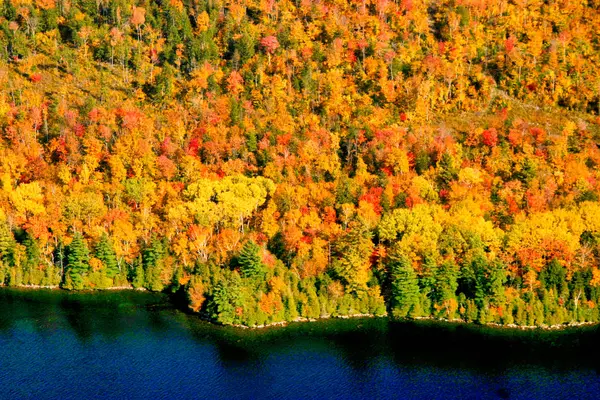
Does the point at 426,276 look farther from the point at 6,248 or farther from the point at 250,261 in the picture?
the point at 6,248

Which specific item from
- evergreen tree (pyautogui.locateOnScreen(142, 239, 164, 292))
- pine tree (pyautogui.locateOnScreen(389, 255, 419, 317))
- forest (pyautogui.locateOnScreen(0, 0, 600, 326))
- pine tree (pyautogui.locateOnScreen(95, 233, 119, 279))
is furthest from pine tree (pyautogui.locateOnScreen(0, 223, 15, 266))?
pine tree (pyautogui.locateOnScreen(389, 255, 419, 317))

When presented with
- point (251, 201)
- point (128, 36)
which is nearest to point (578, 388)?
point (251, 201)

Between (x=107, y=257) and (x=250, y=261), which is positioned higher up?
(x=107, y=257)

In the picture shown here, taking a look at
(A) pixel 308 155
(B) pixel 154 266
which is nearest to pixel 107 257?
(B) pixel 154 266

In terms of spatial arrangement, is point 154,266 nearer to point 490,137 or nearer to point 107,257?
point 107,257

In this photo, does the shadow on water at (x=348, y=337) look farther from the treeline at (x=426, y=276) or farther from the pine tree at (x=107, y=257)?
the pine tree at (x=107, y=257)

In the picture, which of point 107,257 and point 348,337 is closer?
point 348,337
